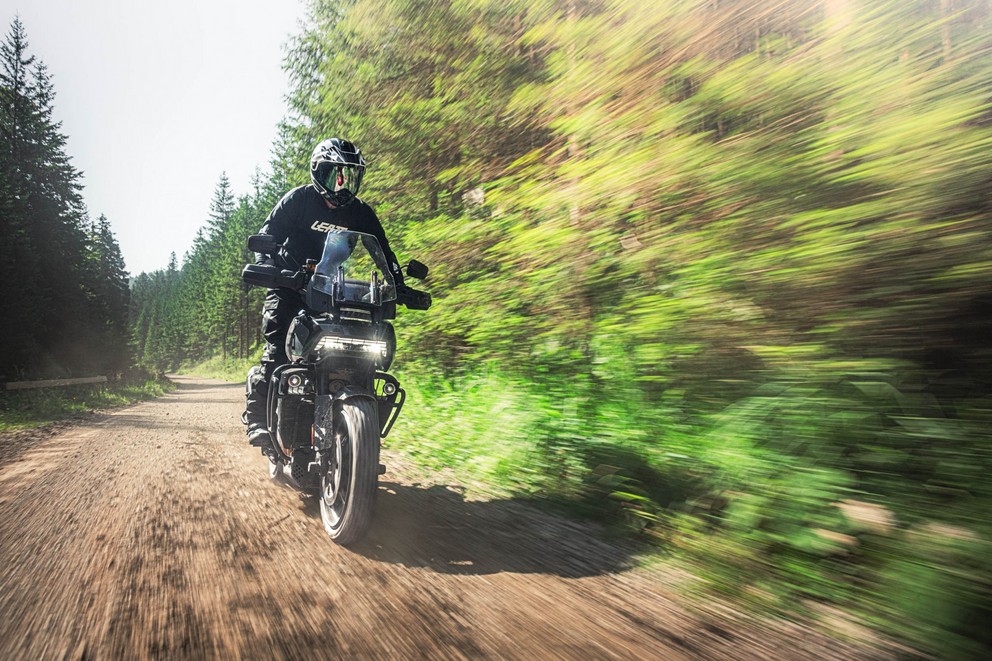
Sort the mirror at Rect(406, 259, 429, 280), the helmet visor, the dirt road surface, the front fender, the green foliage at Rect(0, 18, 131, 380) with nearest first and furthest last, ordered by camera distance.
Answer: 1. the dirt road surface
2. the front fender
3. the helmet visor
4. the mirror at Rect(406, 259, 429, 280)
5. the green foliage at Rect(0, 18, 131, 380)

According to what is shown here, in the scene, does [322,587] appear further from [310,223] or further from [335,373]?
[310,223]

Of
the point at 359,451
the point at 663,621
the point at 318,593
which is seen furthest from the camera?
the point at 359,451

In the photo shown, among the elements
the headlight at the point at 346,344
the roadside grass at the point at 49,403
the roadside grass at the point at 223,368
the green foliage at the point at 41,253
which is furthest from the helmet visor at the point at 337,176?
the roadside grass at the point at 223,368

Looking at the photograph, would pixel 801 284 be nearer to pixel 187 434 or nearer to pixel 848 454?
pixel 848 454

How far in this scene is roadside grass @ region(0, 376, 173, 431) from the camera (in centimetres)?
1143

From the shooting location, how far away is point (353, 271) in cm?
394

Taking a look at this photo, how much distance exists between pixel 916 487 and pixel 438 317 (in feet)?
17.2

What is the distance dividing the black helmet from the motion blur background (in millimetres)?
1569

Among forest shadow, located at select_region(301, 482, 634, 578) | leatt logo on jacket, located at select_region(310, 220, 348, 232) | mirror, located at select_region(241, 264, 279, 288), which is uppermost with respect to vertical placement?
leatt logo on jacket, located at select_region(310, 220, 348, 232)

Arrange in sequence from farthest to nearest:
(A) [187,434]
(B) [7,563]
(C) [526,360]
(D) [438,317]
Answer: (A) [187,434] < (D) [438,317] < (C) [526,360] < (B) [7,563]

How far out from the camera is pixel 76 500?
14.0ft

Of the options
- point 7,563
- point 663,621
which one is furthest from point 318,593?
point 7,563

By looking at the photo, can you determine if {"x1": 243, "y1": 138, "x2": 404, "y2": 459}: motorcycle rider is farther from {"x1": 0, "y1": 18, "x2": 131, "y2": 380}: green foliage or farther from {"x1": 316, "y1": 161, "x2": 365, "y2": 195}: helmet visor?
{"x1": 0, "y1": 18, "x2": 131, "y2": 380}: green foliage

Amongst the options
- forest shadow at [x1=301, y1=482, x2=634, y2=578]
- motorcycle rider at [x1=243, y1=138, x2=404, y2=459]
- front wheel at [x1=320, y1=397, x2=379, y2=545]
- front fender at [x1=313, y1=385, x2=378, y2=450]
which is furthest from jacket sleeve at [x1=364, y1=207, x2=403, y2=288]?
forest shadow at [x1=301, y1=482, x2=634, y2=578]
